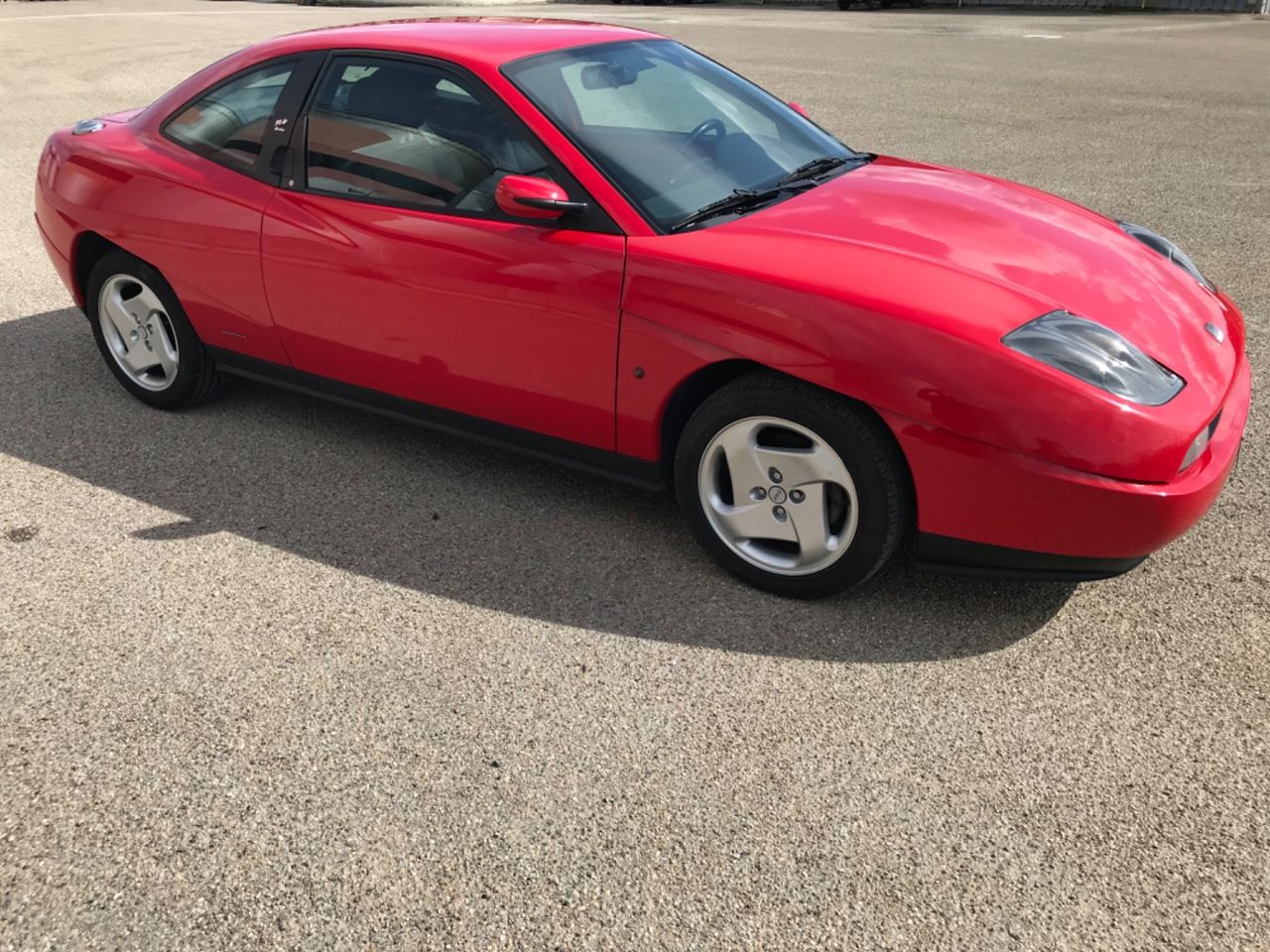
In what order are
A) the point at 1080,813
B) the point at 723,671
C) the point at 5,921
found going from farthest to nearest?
1. the point at 723,671
2. the point at 1080,813
3. the point at 5,921

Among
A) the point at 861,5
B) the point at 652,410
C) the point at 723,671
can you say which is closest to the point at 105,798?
the point at 723,671

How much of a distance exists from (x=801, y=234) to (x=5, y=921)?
263 cm

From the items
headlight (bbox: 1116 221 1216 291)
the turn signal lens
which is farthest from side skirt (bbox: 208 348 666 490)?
headlight (bbox: 1116 221 1216 291)

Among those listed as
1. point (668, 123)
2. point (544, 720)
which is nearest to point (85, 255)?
point (668, 123)

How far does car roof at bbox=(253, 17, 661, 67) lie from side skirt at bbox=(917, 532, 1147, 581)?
2.08m

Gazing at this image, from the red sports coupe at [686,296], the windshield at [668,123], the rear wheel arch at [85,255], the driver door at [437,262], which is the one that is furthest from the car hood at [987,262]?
the rear wheel arch at [85,255]

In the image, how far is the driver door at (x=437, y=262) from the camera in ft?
11.4

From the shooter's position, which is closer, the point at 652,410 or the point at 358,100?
the point at 652,410

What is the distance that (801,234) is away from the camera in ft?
11.0

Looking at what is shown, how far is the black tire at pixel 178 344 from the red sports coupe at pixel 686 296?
0.02 m

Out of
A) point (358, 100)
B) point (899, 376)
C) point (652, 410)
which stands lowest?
point (652, 410)

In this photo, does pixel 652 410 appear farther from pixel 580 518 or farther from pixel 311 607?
pixel 311 607

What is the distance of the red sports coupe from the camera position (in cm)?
297

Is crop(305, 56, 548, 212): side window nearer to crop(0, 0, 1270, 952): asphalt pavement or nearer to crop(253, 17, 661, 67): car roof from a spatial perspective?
crop(253, 17, 661, 67): car roof
